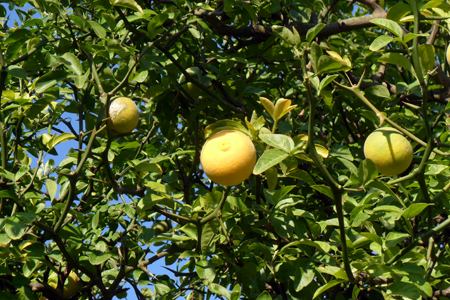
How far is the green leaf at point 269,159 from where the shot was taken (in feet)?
4.28

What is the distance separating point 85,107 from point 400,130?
4.96 feet

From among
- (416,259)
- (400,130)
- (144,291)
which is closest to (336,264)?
(416,259)

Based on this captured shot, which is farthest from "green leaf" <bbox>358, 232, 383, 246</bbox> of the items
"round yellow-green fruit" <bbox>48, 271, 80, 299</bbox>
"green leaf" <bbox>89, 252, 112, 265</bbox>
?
"round yellow-green fruit" <bbox>48, 271, 80, 299</bbox>

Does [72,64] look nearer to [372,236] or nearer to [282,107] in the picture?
[282,107]

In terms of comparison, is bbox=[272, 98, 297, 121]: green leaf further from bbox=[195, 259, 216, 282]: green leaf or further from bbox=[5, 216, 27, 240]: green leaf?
bbox=[5, 216, 27, 240]: green leaf

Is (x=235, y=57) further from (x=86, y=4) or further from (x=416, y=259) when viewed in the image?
(x=416, y=259)

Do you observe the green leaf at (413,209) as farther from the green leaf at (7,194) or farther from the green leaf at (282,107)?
the green leaf at (7,194)

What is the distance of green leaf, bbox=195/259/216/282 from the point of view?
1.71 meters

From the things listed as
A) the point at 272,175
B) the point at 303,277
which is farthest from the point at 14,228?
the point at 303,277

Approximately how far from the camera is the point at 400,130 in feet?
4.86

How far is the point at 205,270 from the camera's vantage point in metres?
1.72

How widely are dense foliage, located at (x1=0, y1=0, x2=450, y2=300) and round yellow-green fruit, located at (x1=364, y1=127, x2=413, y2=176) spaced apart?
50mm

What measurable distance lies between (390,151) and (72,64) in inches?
45.9

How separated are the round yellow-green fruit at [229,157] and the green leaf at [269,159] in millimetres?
116
